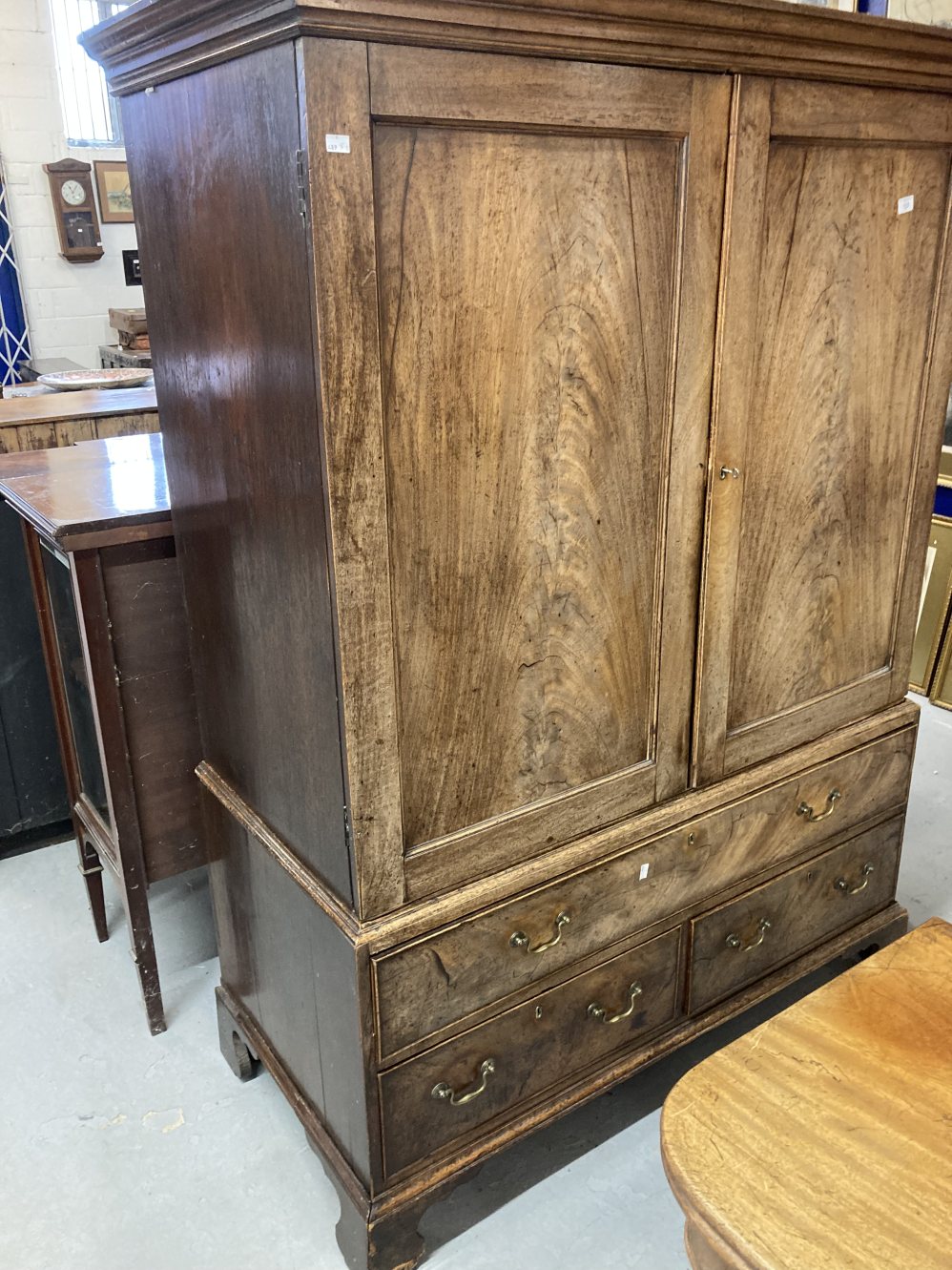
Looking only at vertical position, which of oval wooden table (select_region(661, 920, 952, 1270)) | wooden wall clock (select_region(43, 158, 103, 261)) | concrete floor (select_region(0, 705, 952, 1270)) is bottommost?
concrete floor (select_region(0, 705, 952, 1270))

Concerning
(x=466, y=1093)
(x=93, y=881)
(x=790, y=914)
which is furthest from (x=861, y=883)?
(x=93, y=881)

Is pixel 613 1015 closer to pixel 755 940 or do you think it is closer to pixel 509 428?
pixel 755 940

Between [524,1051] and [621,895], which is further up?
[621,895]

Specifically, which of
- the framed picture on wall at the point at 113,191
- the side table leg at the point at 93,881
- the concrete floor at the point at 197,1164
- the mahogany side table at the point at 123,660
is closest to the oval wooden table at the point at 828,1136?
the concrete floor at the point at 197,1164

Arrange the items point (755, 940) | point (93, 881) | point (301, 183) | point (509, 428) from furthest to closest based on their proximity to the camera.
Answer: point (93, 881) < point (755, 940) < point (509, 428) < point (301, 183)

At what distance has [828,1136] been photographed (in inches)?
41.2

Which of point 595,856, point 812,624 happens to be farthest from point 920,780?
point 595,856

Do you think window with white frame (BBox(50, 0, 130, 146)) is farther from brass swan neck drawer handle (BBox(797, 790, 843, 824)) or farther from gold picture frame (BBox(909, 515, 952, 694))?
brass swan neck drawer handle (BBox(797, 790, 843, 824))

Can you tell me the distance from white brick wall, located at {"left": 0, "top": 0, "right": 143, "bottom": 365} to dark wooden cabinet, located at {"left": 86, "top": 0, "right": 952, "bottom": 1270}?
169 inches

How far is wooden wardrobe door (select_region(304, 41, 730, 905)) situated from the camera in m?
1.10

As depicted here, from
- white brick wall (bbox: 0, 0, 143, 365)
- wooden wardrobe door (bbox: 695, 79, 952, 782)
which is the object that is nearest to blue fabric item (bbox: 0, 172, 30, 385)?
white brick wall (bbox: 0, 0, 143, 365)

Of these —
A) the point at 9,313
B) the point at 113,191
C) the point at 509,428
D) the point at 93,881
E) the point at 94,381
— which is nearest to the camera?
the point at 509,428

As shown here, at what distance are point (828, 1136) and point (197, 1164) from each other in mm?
1164

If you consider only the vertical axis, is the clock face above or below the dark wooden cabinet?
above
